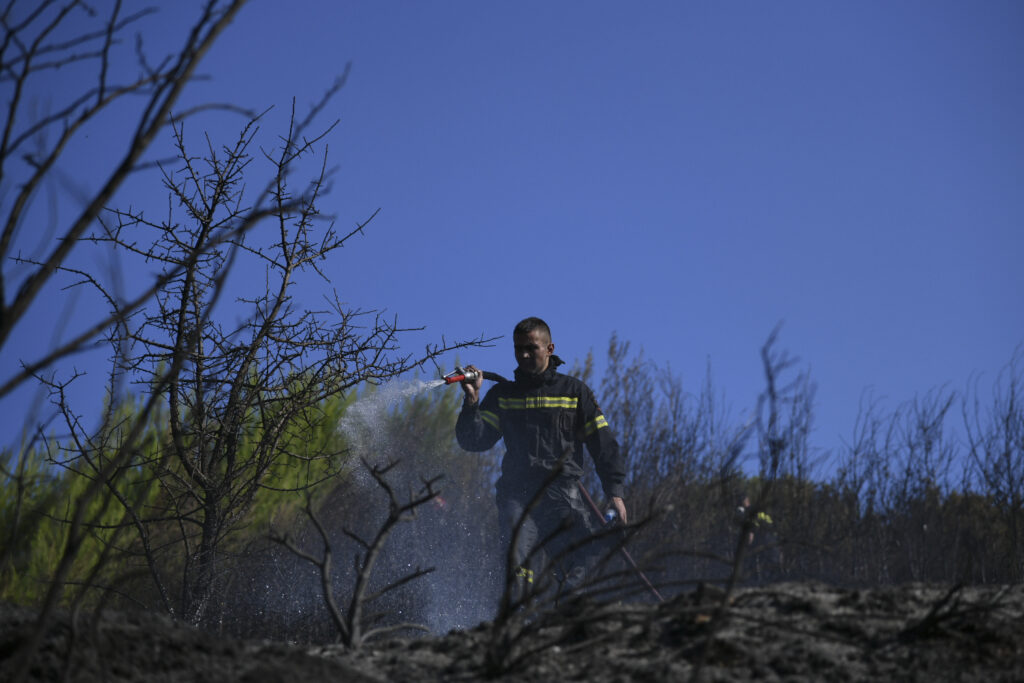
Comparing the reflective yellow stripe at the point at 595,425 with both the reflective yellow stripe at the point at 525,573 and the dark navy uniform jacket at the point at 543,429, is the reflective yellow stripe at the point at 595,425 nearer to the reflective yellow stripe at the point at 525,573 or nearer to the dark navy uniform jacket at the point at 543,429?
the dark navy uniform jacket at the point at 543,429

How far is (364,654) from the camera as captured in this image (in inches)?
108

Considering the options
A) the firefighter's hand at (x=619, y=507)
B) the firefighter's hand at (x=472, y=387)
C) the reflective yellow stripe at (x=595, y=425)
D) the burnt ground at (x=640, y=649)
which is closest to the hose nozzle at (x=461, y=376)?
the firefighter's hand at (x=472, y=387)

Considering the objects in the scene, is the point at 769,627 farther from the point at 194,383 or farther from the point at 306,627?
the point at 306,627

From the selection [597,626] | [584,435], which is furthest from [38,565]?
[597,626]

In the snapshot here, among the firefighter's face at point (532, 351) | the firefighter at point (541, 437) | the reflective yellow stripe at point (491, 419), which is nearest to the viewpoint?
the firefighter at point (541, 437)

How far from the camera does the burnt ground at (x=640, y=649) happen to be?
227cm

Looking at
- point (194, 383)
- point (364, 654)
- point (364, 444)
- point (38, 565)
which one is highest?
point (364, 444)

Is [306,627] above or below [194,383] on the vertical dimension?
below

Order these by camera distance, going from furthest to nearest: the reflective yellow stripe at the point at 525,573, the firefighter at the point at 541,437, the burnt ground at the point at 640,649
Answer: the firefighter at the point at 541,437 → the reflective yellow stripe at the point at 525,573 → the burnt ground at the point at 640,649

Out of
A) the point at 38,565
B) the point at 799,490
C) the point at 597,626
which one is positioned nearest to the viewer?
the point at 597,626

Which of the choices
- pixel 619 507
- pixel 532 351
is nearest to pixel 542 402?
pixel 532 351

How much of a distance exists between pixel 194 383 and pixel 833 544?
5.66 m

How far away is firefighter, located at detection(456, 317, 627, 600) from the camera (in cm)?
606

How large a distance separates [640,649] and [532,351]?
148 inches
